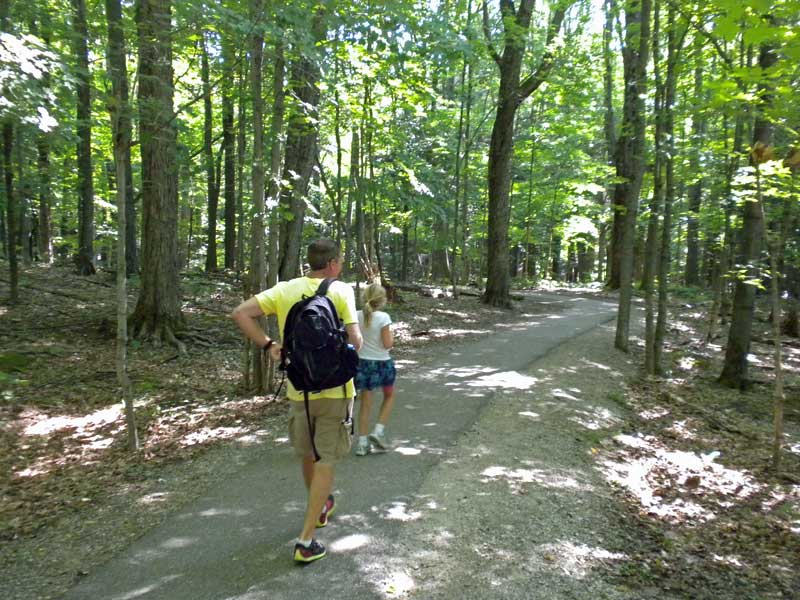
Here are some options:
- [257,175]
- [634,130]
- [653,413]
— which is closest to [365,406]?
[257,175]

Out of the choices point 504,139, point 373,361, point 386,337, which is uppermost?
point 504,139

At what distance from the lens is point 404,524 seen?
393 cm

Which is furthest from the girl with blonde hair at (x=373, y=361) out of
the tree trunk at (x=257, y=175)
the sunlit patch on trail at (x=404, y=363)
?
the sunlit patch on trail at (x=404, y=363)

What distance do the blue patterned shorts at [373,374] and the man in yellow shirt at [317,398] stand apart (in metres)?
1.67

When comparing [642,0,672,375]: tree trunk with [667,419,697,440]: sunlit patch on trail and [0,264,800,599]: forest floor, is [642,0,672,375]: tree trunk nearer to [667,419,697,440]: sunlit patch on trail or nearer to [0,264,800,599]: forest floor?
[0,264,800,599]: forest floor

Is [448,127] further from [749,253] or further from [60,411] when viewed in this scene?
[60,411]

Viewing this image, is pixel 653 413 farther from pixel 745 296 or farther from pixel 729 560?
pixel 729 560

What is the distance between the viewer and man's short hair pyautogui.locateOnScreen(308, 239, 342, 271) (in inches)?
135

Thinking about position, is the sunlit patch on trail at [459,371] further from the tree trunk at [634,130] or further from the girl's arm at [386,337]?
the tree trunk at [634,130]

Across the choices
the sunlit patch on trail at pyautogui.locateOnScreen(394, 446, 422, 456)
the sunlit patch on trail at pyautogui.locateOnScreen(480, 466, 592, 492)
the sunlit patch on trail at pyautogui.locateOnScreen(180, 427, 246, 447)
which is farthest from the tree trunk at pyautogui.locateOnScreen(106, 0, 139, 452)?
the sunlit patch on trail at pyautogui.locateOnScreen(480, 466, 592, 492)

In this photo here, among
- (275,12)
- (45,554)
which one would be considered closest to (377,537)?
(45,554)

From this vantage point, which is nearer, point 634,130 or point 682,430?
point 682,430

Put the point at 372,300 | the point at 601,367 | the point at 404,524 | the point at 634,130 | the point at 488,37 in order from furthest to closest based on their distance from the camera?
the point at 488,37 → the point at 601,367 → the point at 634,130 → the point at 372,300 → the point at 404,524

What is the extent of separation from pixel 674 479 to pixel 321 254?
5.02 meters
